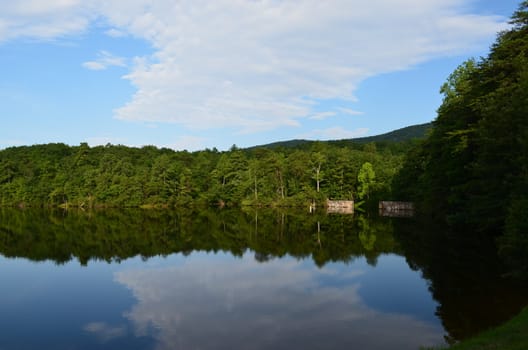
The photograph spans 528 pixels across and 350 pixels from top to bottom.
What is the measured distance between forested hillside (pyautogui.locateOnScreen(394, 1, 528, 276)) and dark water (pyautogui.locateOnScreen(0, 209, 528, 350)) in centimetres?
191

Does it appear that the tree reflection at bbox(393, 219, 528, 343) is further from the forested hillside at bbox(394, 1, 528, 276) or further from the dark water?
the forested hillside at bbox(394, 1, 528, 276)

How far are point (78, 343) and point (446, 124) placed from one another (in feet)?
93.0

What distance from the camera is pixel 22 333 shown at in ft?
38.3

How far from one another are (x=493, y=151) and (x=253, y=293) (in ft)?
41.2

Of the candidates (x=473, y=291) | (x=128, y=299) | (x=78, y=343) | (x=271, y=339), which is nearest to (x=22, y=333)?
(x=78, y=343)

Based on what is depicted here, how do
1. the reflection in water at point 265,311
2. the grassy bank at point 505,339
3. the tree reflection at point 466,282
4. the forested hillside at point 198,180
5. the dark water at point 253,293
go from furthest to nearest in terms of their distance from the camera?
1. the forested hillside at point 198,180
2. the tree reflection at point 466,282
3. the dark water at point 253,293
4. the reflection in water at point 265,311
5. the grassy bank at point 505,339

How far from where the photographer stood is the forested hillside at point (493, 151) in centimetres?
1544

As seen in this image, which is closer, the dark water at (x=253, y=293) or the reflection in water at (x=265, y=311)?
the reflection in water at (x=265, y=311)

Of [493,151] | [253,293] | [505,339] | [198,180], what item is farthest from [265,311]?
[198,180]

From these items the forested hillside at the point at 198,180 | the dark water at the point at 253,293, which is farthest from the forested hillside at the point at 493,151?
the forested hillside at the point at 198,180

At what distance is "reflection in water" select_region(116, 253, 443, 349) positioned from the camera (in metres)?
10.6

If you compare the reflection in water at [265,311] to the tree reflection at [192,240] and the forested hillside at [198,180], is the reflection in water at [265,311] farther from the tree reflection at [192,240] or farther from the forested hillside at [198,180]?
the forested hillside at [198,180]

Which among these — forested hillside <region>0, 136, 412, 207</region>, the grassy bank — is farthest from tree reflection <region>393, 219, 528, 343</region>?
forested hillside <region>0, 136, 412, 207</region>

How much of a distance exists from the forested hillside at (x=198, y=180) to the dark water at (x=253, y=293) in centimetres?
3847
